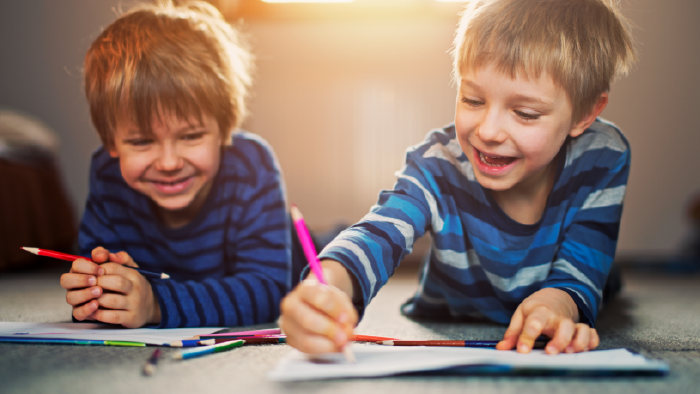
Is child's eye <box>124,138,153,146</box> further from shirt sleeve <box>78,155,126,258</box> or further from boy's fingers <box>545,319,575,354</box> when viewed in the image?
boy's fingers <box>545,319,575,354</box>

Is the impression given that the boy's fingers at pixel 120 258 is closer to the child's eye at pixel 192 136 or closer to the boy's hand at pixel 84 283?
the boy's hand at pixel 84 283

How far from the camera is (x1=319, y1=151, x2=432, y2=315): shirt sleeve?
18.8 inches

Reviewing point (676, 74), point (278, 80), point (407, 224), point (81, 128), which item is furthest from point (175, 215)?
point (676, 74)

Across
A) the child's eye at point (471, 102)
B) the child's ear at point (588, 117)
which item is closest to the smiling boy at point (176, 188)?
the child's eye at point (471, 102)

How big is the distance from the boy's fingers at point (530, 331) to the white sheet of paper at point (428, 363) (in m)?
0.02

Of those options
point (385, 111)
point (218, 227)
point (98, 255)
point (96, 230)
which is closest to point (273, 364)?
point (98, 255)

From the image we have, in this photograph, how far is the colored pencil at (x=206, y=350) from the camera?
1.47 ft

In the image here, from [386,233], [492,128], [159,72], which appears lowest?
[386,233]

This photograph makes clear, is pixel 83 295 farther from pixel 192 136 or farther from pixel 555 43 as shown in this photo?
pixel 555 43

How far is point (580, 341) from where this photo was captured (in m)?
0.45

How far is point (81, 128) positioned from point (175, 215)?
1.61m

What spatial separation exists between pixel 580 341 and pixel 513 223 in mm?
231

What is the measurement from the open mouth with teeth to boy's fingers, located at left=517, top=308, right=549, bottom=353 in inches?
8.3

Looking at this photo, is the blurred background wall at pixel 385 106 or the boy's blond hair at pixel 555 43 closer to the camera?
the boy's blond hair at pixel 555 43
